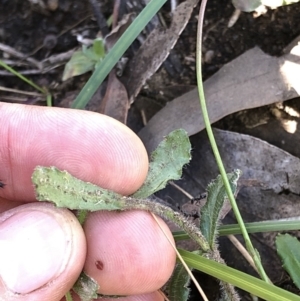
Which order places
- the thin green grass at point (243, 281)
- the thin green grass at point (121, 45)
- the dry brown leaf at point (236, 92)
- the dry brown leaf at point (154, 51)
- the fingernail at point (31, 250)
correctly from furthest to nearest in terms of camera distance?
the dry brown leaf at point (154, 51), the dry brown leaf at point (236, 92), the thin green grass at point (121, 45), the fingernail at point (31, 250), the thin green grass at point (243, 281)

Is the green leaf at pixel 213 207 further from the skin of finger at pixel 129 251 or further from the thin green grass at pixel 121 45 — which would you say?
the thin green grass at pixel 121 45

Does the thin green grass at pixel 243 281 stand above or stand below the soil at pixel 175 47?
below

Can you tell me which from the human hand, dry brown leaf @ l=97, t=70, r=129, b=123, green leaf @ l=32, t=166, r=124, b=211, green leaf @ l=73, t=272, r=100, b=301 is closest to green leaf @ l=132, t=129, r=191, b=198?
the human hand

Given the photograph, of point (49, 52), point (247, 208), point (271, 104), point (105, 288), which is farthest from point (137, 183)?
point (49, 52)

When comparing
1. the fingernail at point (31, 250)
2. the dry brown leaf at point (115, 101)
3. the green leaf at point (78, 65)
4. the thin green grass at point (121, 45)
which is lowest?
the fingernail at point (31, 250)

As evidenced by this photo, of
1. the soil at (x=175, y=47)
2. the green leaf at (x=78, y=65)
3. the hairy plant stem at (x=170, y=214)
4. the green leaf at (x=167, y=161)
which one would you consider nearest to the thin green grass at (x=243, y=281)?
the hairy plant stem at (x=170, y=214)

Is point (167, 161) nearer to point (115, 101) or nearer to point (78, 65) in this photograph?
point (115, 101)
